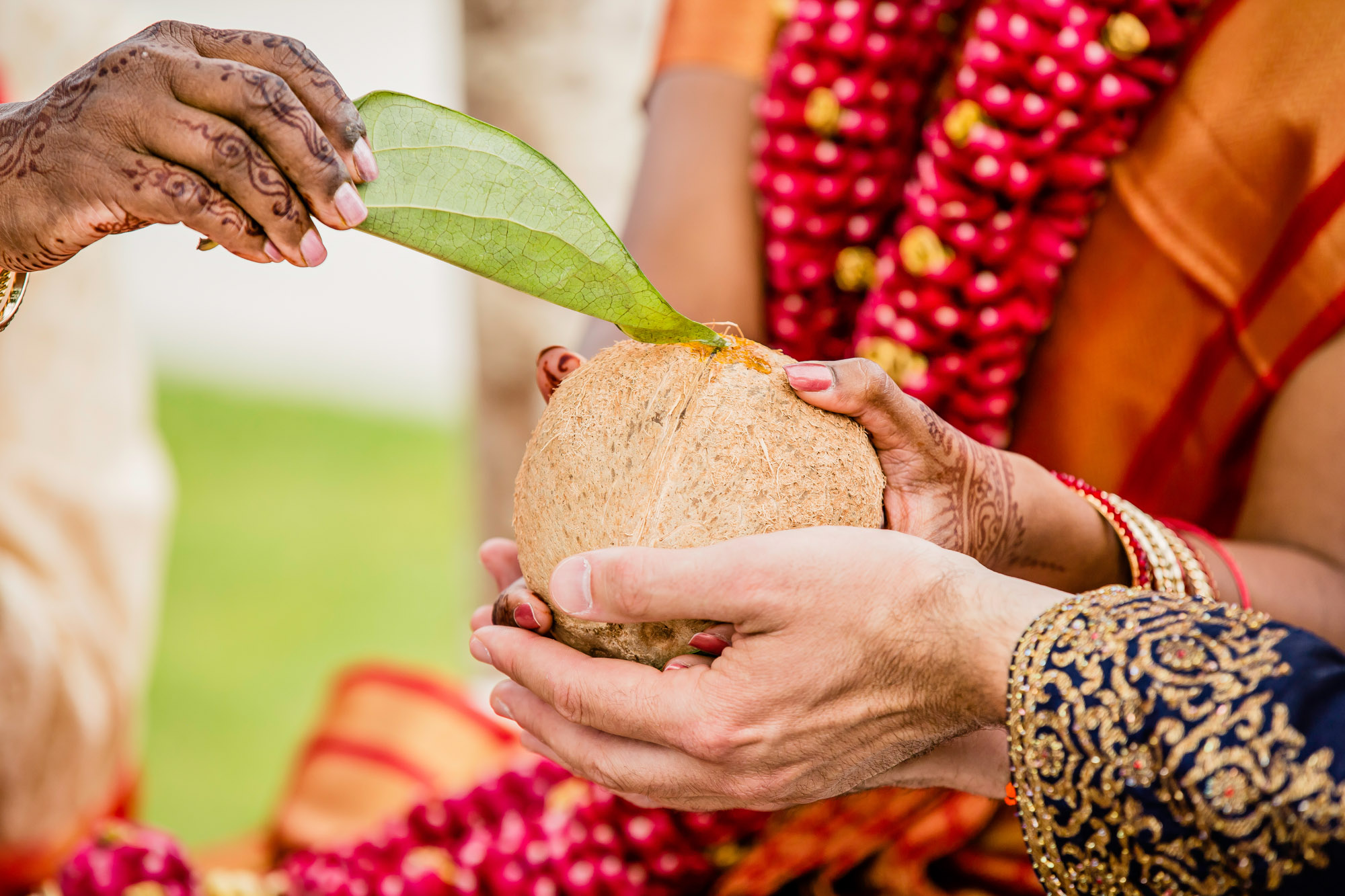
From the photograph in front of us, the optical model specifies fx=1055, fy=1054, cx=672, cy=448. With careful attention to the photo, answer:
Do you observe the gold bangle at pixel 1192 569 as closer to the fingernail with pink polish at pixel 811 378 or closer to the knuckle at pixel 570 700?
the fingernail with pink polish at pixel 811 378

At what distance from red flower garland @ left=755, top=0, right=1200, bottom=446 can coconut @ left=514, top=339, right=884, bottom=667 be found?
37 centimetres

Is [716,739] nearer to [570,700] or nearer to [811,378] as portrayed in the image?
[570,700]

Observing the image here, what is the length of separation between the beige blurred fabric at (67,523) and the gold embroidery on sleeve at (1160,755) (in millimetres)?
1324

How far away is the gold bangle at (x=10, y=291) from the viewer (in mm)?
708

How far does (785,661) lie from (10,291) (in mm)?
581

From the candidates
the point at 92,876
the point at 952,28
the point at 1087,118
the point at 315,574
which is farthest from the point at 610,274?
the point at 315,574

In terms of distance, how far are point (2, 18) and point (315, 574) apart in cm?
219

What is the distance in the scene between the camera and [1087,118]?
3.36 feet

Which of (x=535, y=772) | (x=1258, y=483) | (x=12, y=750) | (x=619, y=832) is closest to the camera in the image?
(x=1258, y=483)

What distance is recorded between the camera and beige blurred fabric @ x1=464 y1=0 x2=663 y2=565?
6.40 feet

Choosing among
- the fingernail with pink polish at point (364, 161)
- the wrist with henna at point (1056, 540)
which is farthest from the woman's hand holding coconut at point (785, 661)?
the fingernail with pink polish at point (364, 161)

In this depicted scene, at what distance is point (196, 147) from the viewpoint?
58cm

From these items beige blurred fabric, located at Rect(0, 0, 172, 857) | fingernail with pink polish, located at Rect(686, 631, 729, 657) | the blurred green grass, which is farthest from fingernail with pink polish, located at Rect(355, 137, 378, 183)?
the blurred green grass

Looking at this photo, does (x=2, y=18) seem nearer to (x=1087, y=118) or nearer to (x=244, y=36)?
(x=244, y=36)
